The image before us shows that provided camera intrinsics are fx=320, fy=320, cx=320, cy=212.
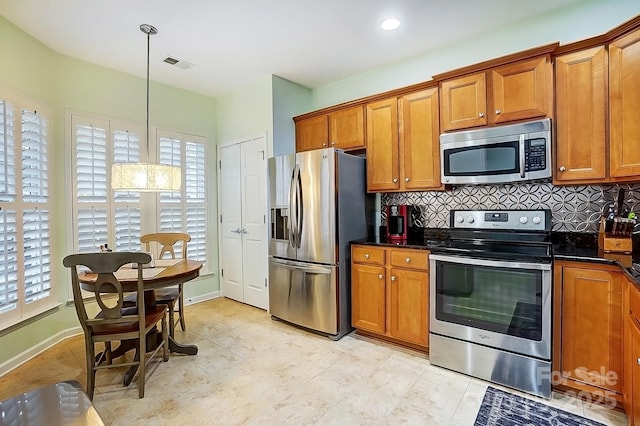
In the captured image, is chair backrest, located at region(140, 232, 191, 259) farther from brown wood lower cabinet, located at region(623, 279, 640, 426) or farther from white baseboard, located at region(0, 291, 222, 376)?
brown wood lower cabinet, located at region(623, 279, 640, 426)

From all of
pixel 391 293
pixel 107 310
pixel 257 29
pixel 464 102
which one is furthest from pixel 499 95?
pixel 107 310

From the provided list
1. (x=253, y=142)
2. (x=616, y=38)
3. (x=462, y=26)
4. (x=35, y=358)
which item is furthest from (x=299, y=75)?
(x=35, y=358)

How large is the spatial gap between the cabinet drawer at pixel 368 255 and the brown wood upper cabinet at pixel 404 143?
617mm

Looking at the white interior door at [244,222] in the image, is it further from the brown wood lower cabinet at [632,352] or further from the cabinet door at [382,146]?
the brown wood lower cabinet at [632,352]

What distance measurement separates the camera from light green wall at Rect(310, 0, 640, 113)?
7.85 ft

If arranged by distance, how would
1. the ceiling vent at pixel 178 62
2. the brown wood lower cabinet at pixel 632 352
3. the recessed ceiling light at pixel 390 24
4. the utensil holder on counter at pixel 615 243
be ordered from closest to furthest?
the brown wood lower cabinet at pixel 632 352 < the utensil holder on counter at pixel 615 243 < the recessed ceiling light at pixel 390 24 < the ceiling vent at pixel 178 62

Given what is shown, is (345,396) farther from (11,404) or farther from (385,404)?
(11,404)

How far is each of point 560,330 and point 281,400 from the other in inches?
73.2

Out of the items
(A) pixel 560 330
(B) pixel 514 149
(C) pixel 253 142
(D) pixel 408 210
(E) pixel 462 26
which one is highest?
(E) pixel 462 26

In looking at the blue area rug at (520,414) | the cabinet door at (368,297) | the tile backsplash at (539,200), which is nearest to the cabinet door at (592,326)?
the blue area rug at (520,414)

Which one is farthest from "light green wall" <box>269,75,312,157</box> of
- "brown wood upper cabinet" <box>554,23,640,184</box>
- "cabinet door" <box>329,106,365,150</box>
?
"brown wood upper cabinet" <box>554,23,640,184</box>

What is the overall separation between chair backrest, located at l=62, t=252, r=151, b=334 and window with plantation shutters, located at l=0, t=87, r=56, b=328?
1.00 m

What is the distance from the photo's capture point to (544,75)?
2291 mm

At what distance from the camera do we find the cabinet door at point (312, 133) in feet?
11.9
